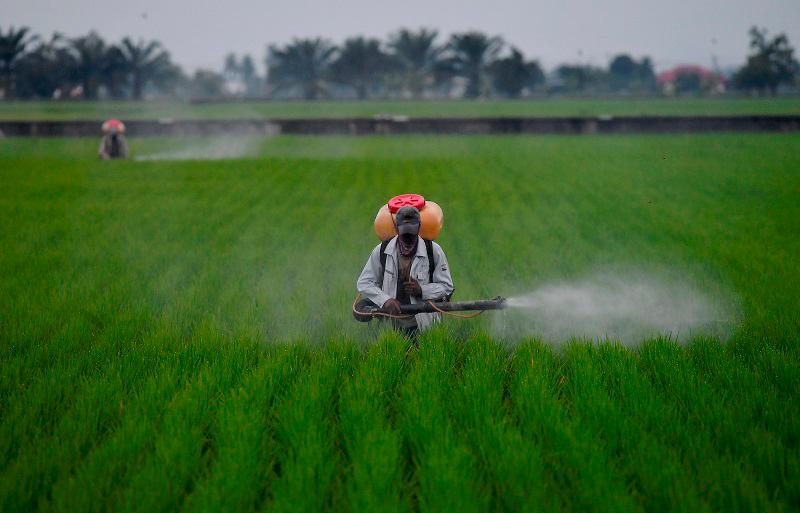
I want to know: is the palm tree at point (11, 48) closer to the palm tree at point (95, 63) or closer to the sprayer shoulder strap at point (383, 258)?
the palm tree at point (95, 63)

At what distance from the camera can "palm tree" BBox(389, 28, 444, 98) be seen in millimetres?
57344

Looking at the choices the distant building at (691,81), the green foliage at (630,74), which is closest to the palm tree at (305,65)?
the distant building at (691,81)

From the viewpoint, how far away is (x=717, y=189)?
11430mm

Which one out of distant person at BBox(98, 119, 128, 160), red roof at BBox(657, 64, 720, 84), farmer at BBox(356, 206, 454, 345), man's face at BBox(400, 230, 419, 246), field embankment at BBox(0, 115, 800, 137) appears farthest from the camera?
red roof at BBox(657, 64, 720, 84)

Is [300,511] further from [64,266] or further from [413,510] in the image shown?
[64,266]

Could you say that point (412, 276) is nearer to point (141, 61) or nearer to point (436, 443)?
point (436, 443)

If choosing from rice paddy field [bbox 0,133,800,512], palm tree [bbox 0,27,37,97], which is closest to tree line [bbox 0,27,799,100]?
palm tree [bbox 0,27,37,97]

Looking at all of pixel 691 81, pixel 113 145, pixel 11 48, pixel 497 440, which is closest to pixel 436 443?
pixel 497 440

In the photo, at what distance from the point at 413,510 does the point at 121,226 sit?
23.5 ft

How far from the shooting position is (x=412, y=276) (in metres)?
3.88

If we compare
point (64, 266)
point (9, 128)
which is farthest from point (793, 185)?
point (9, 128)

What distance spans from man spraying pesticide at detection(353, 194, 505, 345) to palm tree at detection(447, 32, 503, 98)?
173ft

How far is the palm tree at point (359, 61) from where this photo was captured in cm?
5895

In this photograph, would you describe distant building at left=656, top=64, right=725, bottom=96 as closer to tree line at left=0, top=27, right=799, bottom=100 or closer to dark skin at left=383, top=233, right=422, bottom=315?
tree line at left=0, top=27, right=799, bottom=100
